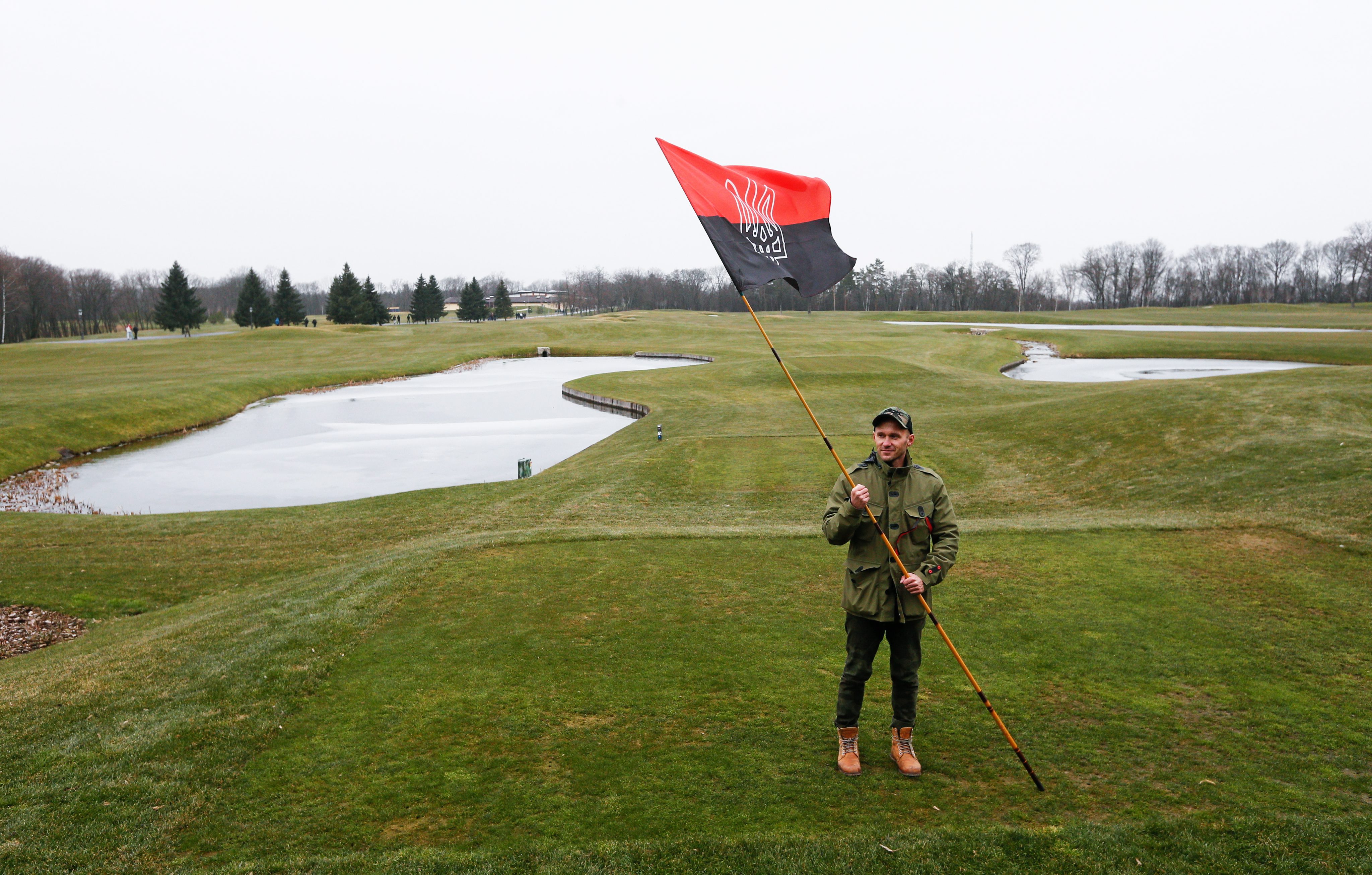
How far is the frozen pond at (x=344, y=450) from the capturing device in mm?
24172

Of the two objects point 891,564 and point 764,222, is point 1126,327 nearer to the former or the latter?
point 764,222

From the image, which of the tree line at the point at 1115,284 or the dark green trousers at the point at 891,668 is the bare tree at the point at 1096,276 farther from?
the dark green trousers at the point at 891,668

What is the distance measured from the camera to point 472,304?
13062 centimetres

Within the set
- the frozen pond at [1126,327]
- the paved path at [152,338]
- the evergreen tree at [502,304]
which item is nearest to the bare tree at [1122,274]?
the frozen pond at [1126,327]

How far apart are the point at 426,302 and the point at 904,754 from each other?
13826cm

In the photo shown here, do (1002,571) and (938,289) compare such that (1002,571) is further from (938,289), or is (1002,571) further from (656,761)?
(938,289)

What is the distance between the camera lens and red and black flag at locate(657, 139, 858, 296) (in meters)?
7.57

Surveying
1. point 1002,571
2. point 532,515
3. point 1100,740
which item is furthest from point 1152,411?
point 1100,740

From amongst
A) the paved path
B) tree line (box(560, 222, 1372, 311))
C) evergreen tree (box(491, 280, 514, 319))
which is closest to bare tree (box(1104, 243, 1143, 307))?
tree line (box(560, 222, 1372, 311))

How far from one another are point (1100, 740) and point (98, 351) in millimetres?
79322

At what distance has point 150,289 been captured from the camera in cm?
17900

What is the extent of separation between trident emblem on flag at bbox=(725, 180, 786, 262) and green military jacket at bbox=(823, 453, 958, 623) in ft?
10.1

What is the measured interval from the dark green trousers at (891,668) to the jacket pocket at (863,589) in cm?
16

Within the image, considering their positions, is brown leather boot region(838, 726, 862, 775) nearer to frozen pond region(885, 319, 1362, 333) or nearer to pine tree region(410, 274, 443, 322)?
frozen pond region(885, 319, 1362, 333)
